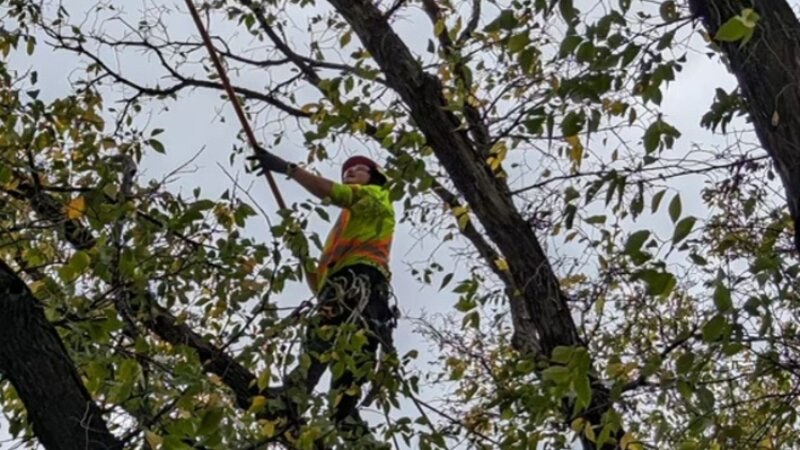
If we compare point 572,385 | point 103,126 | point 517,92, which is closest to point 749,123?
point 572,385

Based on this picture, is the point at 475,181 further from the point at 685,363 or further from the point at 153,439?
the point at 153,439

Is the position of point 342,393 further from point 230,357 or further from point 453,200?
point 453,200

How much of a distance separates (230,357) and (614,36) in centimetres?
237

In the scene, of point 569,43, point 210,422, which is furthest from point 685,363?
point 210,422

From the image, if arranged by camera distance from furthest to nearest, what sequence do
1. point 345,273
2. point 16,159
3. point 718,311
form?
point 345,273
point 16,159
point 718,311

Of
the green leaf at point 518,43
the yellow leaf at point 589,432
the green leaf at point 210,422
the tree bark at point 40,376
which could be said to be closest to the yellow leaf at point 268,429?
the green leaf at point 210,422

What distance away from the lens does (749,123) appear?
2838mm

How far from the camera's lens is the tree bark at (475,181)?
4129 millimetres

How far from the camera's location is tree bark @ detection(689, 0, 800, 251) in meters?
2.54

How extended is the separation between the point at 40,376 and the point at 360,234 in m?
2.38

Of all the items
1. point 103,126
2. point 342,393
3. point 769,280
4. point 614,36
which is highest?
point 103,126

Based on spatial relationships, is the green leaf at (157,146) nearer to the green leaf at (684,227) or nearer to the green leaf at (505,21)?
the green leaf at (505,21)

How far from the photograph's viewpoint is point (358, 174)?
17.0 ft

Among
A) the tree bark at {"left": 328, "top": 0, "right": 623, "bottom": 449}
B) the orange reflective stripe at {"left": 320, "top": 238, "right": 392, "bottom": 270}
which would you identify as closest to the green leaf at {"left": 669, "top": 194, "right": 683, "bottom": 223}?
the tree bark at {"left": 328, "top": 0, "right": 623, "bottom": 449}
